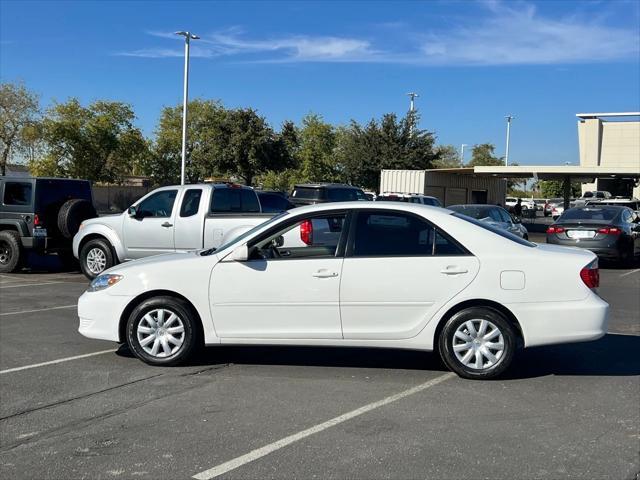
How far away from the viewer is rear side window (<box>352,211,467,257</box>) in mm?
6004

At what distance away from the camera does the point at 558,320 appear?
5828 millimetres

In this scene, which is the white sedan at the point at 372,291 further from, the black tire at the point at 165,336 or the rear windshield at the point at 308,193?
the rear windshield at the point at 308,193

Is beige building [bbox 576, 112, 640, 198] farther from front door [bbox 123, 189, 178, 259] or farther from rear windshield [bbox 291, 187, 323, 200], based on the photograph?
front door [bbox 123, 189, 178, 259]

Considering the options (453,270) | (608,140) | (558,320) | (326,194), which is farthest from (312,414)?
(608,140)

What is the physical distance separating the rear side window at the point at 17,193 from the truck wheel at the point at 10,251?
25.8 inches

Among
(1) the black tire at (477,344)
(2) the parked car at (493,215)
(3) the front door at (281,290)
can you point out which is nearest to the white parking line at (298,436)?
(1) the black tire at (477,344)

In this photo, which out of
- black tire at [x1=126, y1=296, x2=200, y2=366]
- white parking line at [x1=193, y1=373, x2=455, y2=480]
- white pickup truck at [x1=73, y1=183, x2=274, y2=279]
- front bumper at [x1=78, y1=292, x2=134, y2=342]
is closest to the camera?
white parking line at [x1=193, y1=373, x2=455, y2=480]

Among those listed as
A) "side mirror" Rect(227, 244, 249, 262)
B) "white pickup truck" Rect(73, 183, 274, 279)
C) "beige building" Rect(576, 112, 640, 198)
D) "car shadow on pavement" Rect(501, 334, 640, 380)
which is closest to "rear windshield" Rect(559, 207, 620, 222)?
"white pickup truck" Rect(73, 183, 274, 279)

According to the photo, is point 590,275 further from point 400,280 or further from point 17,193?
point 17,193

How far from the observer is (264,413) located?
5.09m

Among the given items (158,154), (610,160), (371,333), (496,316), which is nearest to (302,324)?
(371,333)

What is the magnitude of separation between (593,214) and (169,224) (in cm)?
1042

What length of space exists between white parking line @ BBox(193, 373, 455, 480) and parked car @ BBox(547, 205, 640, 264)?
10.8 m

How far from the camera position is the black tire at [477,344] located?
5867 mm
